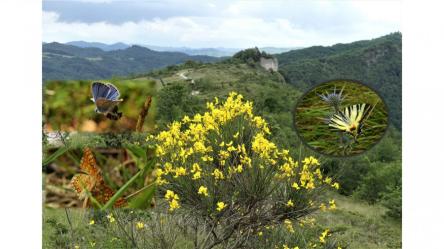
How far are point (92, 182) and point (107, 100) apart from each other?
1292mm

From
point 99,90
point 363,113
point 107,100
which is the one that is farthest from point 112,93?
point 363,113

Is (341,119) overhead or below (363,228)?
overhead

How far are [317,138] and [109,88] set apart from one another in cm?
376

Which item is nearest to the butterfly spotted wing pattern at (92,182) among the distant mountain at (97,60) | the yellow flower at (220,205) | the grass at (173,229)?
the grass at (173,229)

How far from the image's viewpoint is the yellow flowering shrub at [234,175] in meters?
6.96

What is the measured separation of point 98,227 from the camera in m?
10.5

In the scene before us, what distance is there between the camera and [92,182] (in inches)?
350

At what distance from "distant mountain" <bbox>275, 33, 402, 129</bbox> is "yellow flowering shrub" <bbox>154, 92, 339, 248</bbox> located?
28.4 m

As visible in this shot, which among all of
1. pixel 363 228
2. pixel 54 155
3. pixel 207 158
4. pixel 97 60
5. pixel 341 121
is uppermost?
pixel 97 60

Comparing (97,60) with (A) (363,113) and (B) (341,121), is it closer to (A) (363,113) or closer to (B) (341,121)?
(B) (341,121)

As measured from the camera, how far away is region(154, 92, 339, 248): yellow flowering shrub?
6965mm

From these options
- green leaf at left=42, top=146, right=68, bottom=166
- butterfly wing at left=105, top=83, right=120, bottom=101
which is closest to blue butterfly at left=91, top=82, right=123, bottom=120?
butterfly wing at left=105, top=83, right=120, bottom=101

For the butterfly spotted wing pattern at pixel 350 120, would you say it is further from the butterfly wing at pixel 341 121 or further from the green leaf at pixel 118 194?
the green leaf at pixel 118 194

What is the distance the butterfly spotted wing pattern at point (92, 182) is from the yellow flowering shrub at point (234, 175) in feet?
4.80
